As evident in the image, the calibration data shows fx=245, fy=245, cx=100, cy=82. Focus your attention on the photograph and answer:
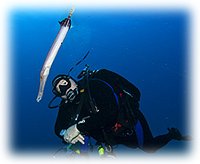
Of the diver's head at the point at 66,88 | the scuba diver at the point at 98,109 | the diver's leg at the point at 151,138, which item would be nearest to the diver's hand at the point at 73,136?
the scuba diver at the point at 98,109

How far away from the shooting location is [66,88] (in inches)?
130

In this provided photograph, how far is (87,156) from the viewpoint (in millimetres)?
3021

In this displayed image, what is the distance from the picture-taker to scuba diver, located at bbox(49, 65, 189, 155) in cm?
296

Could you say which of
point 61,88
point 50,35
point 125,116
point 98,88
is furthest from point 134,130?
point 50,35

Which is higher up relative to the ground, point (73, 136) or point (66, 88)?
point (66, 88)

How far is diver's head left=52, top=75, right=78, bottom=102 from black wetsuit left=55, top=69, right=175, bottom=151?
2.8 inches

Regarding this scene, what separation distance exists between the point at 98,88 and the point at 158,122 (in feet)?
17.9

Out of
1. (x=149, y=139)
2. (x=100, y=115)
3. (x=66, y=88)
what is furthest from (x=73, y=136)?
(x=149, y=139)

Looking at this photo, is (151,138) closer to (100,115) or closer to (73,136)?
(100,115)

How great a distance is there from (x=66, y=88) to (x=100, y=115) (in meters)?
0.66

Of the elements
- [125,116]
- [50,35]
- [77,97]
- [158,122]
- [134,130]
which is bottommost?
[158,122]

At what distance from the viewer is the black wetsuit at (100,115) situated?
9.70ft

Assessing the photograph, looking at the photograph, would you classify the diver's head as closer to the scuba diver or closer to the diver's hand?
the scuba diver

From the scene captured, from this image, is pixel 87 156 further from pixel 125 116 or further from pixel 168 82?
pixel 168 82
